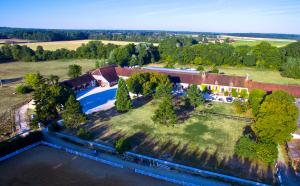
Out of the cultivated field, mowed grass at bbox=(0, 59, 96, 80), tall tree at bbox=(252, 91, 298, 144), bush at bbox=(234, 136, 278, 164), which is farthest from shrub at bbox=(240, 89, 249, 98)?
mowed grass at bbox=(0, 59, 96, 80)

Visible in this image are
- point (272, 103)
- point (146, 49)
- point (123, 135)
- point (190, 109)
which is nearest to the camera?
point (272, 103)

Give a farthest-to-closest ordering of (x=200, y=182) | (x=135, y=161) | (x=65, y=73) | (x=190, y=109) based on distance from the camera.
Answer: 1. (x=65, y=73)
2. (x=190, y=109)
3. (x=135, y=161)
4. (x=200, y=182)

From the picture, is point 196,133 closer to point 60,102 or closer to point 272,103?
point 272,103

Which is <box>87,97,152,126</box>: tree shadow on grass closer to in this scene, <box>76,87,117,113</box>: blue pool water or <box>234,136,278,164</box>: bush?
<box>76,87,117,113</box>: blue pool water

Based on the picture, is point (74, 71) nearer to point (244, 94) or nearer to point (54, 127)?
point (54, 127)

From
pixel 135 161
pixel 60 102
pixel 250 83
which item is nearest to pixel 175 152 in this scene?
pixel 135 161

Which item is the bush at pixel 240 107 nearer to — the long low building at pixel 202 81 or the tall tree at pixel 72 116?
the long low building at pixel 202 81

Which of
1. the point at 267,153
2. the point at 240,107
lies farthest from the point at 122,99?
the point at 267,153
